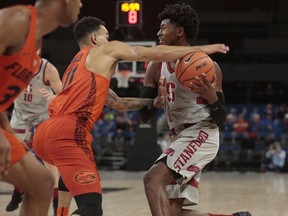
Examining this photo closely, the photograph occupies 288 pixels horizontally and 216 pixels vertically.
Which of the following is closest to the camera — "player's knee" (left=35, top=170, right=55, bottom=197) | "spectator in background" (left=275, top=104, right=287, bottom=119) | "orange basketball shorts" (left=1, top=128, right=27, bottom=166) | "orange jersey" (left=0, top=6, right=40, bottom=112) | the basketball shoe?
"orange jersey" (left=0, top=6, right=40, bottom=112)

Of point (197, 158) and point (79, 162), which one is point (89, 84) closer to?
point (79, 162)

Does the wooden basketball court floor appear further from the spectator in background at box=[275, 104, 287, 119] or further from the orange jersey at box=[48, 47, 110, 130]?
the spectator in background at box=[275, 104, 287, 119]

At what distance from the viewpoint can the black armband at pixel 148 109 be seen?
4844 millimetres

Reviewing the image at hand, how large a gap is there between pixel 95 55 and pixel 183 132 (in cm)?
99

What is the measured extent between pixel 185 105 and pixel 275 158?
12862mm

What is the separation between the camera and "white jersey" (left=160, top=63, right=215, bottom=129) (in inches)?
185

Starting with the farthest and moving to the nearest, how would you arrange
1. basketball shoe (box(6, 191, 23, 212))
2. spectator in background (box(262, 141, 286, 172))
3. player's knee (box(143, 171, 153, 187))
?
spectator in background (box(262, 141, 286, 172))
basketball shoe (box(6, 191, 23, 212))
player's knee (box(143, 171, 153, 187))

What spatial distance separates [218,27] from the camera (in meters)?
→ 25.1

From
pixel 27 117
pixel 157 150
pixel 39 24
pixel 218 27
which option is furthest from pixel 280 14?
pixel 39 24

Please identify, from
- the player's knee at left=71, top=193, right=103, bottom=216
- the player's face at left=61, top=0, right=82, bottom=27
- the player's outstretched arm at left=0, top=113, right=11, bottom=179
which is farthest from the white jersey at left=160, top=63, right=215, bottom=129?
the player's outstretched arm at left=0, top=113, right=11, bottom=179

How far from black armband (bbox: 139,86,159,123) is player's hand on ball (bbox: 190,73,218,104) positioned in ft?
1.59

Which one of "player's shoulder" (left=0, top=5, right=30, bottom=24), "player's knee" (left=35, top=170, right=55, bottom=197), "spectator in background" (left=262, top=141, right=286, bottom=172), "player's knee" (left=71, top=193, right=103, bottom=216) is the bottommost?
"spectator in background" (left=262, top=141, right=286, bottom=172)

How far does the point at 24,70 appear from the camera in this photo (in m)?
3.33

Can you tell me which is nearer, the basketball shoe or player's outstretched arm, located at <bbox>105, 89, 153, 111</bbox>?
player's outstretched arm, located at <bbox>105, 89, 153, 111</bbox>
